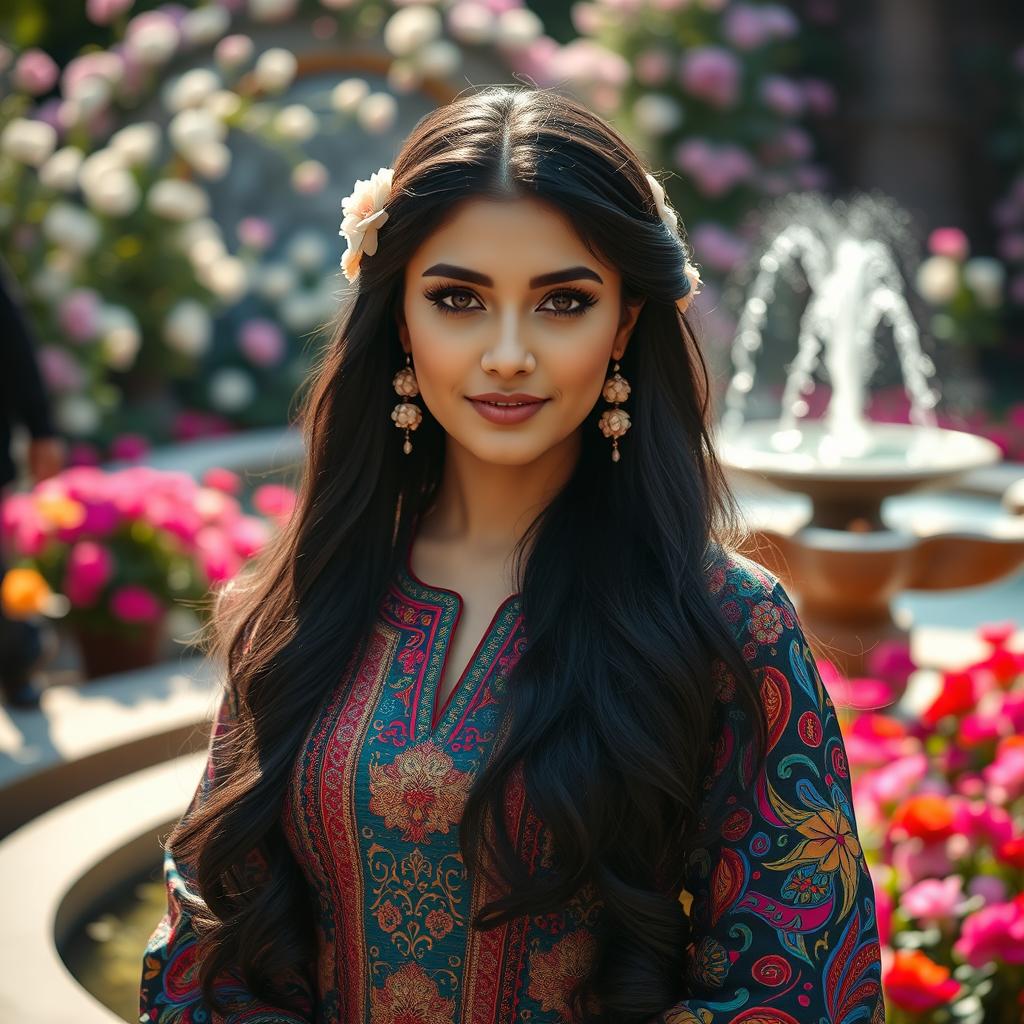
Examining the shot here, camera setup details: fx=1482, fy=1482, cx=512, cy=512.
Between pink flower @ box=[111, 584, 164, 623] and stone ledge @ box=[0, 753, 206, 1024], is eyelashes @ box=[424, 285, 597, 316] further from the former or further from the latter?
pink flower @ box=[111, 584, 164, 623]

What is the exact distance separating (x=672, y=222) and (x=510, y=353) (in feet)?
0.88

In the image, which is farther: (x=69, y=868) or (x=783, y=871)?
(x=69, y=868)

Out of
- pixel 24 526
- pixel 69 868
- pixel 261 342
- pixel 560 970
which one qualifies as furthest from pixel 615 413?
pixel 261 342

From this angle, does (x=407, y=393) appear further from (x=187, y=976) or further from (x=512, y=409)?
(x=187, y=976)

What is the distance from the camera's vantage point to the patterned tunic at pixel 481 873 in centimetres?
148

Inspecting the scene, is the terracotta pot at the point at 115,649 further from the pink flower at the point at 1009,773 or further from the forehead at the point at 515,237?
the forehead at the point at 515,237

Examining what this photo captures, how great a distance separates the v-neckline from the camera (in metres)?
1.60

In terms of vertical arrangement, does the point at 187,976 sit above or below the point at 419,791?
below

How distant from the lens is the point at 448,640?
1669mm

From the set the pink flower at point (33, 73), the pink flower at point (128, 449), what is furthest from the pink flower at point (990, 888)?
the pink flower at point (33, 73)

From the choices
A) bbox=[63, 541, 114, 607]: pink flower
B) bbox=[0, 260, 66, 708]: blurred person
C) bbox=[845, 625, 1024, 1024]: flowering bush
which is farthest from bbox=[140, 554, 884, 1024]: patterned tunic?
bbox=[63, 541, 114, 607]: pink flower

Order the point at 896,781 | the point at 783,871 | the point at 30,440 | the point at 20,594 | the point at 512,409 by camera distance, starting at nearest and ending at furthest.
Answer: the point at 783,871 → the point at 512,409 → the point at 896,781 → the point at 20,594 → the point at 30,440

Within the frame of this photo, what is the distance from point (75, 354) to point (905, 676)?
4409 mm

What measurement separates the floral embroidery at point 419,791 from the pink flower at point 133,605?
2.74 meters
